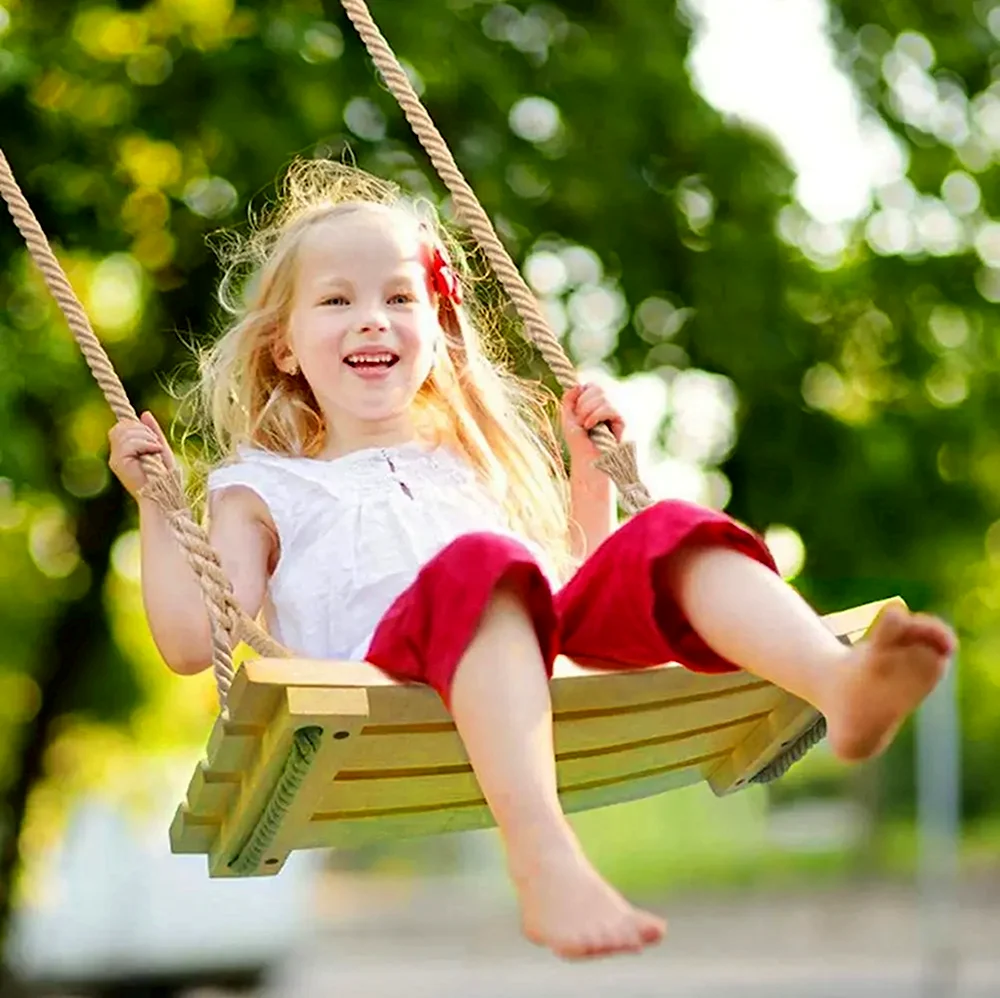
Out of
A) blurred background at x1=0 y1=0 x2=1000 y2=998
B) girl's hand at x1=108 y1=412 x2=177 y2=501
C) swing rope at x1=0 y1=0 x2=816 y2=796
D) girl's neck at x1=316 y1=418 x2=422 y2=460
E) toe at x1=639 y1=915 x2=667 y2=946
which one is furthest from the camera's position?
blurred background at x1=0 y1=0 x2=1000 y2=998

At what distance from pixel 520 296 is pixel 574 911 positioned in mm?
789

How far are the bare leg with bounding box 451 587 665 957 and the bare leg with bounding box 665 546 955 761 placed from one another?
170 millimetres

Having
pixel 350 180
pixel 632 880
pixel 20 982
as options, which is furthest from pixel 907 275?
pixel 632 880

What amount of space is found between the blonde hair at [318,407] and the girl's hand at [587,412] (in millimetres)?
178

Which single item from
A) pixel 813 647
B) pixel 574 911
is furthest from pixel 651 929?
pixel 813 647

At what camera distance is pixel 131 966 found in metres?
10.1

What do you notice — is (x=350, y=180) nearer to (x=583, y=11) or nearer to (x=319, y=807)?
(x=319, y=807)

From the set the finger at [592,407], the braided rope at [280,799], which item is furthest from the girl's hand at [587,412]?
the braided rope at [280,799]

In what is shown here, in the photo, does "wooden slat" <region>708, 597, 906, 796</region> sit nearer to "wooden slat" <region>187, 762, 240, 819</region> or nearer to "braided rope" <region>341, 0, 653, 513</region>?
Answer: "braided rope" <region>341, 0, 653, 513</region>

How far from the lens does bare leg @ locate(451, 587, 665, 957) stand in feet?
5.72

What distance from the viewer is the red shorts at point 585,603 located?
1954 mm

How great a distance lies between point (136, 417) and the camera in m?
2.18

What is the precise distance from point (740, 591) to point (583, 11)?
12.8 feet

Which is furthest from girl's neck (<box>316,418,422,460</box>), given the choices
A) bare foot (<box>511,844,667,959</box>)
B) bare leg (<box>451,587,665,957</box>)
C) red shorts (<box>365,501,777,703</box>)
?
bare foot (<box>511,844,667,959</box>)
